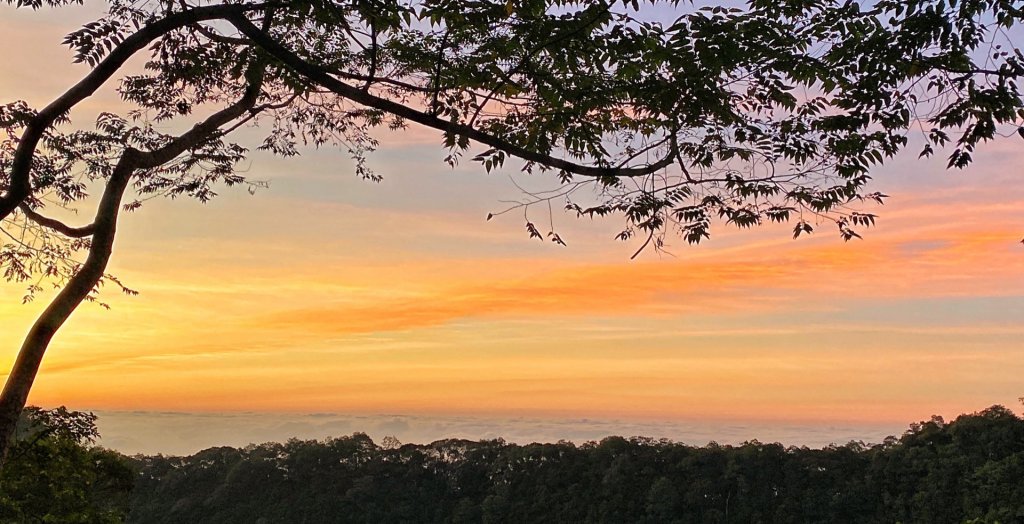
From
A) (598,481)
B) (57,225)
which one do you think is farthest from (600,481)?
(57,225)

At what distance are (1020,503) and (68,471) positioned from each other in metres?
24.0

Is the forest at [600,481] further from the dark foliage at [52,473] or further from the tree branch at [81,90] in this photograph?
the tree branch at [81,90]

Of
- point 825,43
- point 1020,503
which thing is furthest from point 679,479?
point 825,43

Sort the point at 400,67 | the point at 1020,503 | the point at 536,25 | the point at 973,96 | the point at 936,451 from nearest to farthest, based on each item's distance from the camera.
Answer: the point at 536,25, the point at 973,96, the point at 400,67, the point at 1020,503, the point at 936,451

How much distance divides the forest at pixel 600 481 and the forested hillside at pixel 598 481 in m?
0.04

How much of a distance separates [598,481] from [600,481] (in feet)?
0.25

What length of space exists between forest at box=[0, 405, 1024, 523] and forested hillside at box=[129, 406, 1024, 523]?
0.04m

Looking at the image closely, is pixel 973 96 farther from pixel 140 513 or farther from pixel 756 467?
pixel 140 513

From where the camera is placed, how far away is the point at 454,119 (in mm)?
8312

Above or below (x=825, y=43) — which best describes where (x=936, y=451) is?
below

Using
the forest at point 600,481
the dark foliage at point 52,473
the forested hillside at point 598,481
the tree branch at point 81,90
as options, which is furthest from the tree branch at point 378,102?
the forested hillside at point 598,481

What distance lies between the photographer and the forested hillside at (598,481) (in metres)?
27.2

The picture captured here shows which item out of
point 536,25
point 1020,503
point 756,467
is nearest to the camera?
point 536,25

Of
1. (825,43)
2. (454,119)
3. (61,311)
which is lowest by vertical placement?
(61,311)
